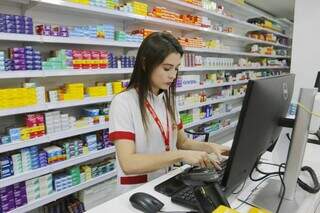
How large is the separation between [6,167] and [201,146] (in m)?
1.54

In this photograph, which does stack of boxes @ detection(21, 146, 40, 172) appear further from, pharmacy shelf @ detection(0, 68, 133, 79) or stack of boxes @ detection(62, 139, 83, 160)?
pharmacy shelf @ detection(0, 68, 133, 79)

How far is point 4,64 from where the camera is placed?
2021 mm

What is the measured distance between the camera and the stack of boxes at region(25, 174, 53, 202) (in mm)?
2297

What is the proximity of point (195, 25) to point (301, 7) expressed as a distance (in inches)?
81.9

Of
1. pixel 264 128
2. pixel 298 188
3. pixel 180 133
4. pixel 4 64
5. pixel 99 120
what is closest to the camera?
pixel 264 128

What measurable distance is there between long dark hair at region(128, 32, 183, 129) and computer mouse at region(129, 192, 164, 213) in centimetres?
50

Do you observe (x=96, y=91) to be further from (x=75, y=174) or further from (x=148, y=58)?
(x=148, y=58)

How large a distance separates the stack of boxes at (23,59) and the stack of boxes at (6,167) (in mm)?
705

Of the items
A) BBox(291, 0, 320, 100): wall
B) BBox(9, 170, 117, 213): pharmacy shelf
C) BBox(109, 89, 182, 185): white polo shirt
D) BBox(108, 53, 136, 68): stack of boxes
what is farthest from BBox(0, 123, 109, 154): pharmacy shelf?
BBox(291, 0, 320, 100): wall

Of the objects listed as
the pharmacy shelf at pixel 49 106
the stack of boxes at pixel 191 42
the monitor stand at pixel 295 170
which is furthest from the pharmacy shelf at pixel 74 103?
the monitor stand at pixel 295 170

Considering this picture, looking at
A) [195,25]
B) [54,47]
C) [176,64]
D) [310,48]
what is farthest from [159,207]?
[310,48]

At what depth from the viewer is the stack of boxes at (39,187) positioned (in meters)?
2.30

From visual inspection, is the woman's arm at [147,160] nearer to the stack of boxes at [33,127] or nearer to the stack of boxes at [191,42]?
the stack of boxes at [33,127]

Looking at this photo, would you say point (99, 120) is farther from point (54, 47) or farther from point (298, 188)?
point (298, 188)
